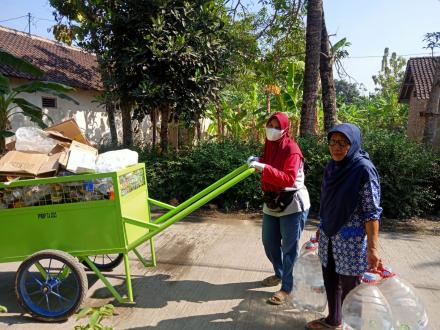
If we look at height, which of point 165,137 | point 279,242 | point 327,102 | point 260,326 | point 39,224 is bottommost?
point 260,326

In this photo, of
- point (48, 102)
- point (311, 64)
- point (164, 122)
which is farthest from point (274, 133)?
point (48, 102)

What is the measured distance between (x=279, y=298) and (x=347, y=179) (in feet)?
4.72

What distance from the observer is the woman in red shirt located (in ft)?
10.6

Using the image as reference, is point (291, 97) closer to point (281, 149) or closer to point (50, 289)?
point (281, 149)

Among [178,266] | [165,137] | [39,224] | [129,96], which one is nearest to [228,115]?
[165,137]

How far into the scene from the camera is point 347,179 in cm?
254

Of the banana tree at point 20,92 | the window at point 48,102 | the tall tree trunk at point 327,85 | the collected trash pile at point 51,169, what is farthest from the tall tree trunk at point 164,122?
the window at point 48,102

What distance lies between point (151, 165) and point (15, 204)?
4.27m

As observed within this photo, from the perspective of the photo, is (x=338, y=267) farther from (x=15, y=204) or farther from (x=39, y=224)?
(x=15, y=204)

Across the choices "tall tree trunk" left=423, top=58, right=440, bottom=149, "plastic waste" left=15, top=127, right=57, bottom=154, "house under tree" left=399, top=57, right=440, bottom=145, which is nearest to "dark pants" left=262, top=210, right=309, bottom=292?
"plastic waste" left=15, top=127, right=57, bottom=154

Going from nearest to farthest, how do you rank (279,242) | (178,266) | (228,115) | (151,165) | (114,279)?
(279,242), (114,279), (178,266), (151,165), (228,115)

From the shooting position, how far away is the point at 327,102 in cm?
812

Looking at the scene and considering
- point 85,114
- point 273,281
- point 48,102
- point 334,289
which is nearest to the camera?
point 334,289

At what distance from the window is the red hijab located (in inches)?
525
